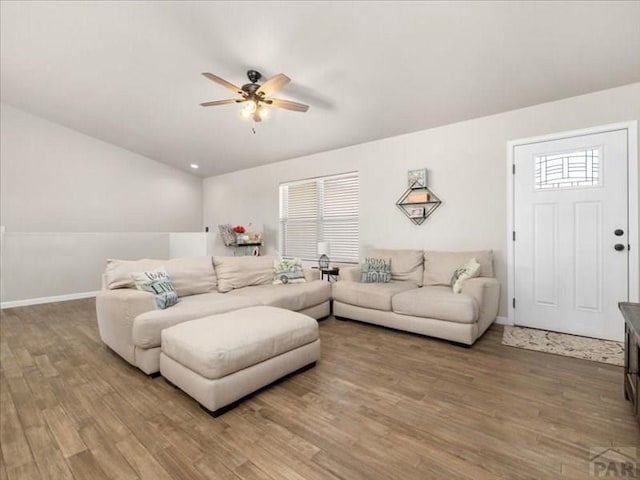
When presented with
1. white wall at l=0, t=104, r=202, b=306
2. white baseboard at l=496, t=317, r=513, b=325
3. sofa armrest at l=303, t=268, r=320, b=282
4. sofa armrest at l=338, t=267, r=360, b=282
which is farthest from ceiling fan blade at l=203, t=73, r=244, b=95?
white wall at l=0, t=104, r=202, b=306

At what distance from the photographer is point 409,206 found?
4.46m

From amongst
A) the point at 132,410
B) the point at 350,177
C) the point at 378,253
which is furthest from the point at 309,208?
the point at 132,410

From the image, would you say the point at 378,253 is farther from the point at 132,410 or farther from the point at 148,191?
the point at 148,191

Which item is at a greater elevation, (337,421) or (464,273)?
(464,273)

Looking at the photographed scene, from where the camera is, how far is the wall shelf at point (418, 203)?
167 inches

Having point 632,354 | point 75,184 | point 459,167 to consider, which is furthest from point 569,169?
point 75,184

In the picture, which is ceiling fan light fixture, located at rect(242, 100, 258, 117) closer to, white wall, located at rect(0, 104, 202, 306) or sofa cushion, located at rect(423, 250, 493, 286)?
sofa cushion, located at rect(423, 250, 493, 286)

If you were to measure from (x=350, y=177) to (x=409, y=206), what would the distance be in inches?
48.3

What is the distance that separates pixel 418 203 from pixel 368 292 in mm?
1537

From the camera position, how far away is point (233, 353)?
197cm

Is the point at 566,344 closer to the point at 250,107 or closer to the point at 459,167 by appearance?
the point at 459,167

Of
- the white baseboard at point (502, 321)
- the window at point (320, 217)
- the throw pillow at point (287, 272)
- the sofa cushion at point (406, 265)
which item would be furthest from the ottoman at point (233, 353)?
the window at point (320, 217)

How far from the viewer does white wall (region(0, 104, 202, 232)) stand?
5.18 m

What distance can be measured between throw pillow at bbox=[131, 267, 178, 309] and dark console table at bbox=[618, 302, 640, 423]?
322 cm
